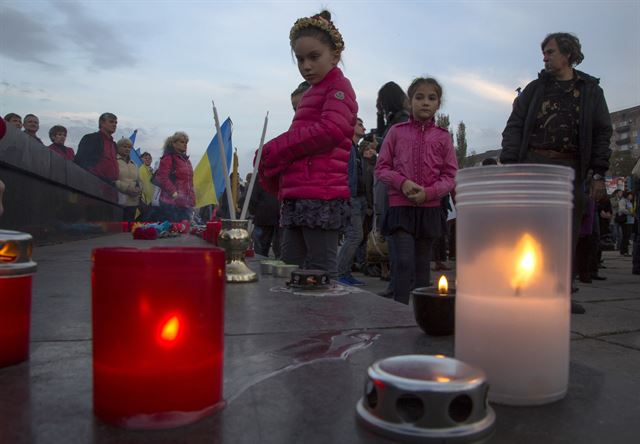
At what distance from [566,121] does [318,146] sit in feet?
6.03

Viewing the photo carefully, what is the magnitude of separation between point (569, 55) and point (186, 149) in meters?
6.25

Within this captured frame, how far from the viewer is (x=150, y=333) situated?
694mm

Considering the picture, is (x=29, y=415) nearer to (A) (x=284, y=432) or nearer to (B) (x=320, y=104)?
(A) (x=284, y=432)

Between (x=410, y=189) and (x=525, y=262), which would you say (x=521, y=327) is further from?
(x=410, y=189)

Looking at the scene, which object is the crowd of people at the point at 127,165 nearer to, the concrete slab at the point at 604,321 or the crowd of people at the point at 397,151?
the crowd of people at the point at 397,151

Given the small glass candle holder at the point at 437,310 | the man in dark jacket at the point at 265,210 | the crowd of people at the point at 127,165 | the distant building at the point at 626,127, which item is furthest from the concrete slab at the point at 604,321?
the distant building at the point at 626,127

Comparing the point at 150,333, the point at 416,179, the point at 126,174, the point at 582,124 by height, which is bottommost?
the point at 150,333

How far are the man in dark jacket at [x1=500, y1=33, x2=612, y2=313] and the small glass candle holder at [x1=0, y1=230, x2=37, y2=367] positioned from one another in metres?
3.20

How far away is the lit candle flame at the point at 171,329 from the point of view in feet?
2.29

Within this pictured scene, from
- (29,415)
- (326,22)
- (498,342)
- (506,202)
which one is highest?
(326,22)

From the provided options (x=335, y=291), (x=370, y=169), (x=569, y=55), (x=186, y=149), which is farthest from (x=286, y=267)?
(x=186, y=149)

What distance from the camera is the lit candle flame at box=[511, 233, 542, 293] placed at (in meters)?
0.82

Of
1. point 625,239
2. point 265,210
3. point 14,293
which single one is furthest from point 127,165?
point 625,239

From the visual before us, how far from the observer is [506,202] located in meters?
0.83
